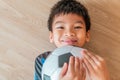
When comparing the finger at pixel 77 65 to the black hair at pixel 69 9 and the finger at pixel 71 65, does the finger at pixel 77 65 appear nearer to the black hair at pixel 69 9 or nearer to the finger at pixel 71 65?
the finger at pixel 71 65

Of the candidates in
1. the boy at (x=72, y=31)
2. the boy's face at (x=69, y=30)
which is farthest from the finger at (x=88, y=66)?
the boy's face at (x=69, y=30)

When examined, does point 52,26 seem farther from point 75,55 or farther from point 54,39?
point 75,55

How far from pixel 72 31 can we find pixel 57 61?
8.9 inches

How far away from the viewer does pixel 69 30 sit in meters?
1.18

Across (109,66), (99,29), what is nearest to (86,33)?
(99,29)

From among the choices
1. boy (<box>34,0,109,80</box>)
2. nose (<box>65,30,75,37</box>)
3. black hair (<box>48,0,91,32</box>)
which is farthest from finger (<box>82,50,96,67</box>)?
black hair (<box>48,0,91,32</box>)

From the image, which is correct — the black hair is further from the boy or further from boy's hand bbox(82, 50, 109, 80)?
boy's hand bbox(82, 50, 109, 80)

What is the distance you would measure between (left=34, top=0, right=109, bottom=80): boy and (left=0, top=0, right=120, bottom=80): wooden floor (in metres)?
0.08

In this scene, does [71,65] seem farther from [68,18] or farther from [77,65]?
[68,18]

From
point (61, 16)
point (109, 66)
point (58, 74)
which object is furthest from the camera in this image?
point (109, 66)

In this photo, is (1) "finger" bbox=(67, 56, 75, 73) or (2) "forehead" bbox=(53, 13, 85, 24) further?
(2) "forehead" bbox=(53, 13, 85, 24)

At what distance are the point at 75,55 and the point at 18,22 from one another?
489 mm

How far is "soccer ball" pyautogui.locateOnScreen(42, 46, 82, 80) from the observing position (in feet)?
3.24

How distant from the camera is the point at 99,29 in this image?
138 centimetres
